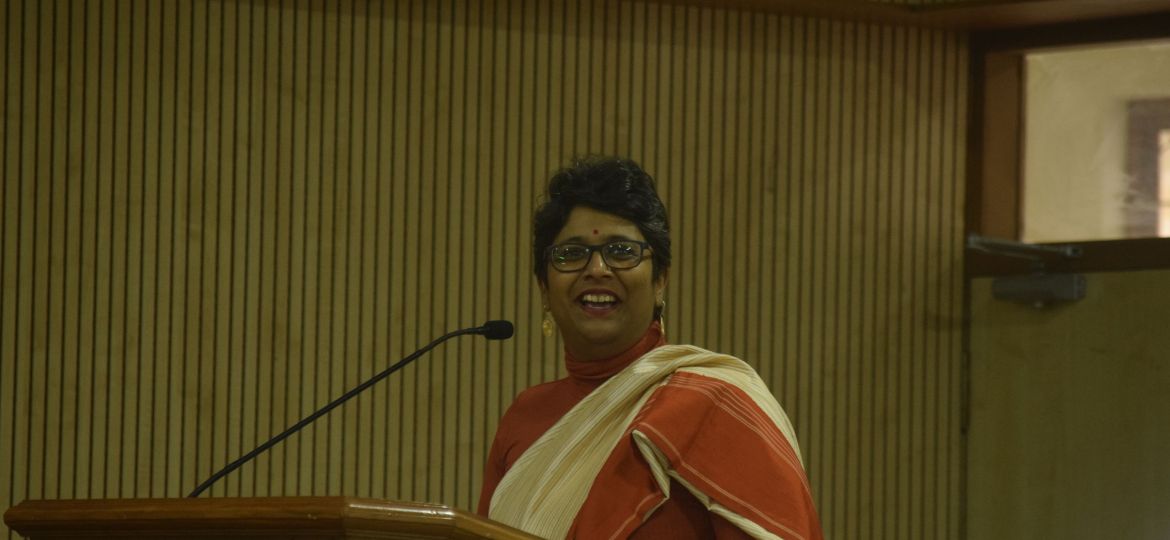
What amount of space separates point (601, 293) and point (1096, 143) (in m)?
3.08

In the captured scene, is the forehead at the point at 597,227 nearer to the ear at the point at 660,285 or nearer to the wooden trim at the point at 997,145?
the ear at the point at 660,285

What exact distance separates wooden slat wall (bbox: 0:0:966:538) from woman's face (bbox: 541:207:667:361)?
7.39ft

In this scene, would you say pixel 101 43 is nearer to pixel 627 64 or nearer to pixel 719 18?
pixel 627 64

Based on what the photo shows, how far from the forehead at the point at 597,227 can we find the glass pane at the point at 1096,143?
9.82 ft

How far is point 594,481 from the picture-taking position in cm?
202

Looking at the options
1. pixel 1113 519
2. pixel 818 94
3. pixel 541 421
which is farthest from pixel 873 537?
pixel 541 421

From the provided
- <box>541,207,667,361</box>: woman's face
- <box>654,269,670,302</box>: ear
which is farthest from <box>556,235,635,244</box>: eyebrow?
<box>654,269,670,302</box>: ear

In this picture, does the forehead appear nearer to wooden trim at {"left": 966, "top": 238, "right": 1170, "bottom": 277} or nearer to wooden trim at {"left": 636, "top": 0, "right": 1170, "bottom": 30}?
wooden trim at {"left": 636, "top": 0, "right": 1170, "bottom": 30}

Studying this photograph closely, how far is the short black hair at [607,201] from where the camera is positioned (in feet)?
7.40

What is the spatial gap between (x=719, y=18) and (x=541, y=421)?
2.78 m

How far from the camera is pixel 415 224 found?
4.48 meters

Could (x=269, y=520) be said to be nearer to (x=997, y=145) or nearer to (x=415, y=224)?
(x=415, y=224)

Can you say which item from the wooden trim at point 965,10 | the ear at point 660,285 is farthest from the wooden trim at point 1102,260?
the ear at point 660,285

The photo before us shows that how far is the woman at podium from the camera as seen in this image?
1965 mm
